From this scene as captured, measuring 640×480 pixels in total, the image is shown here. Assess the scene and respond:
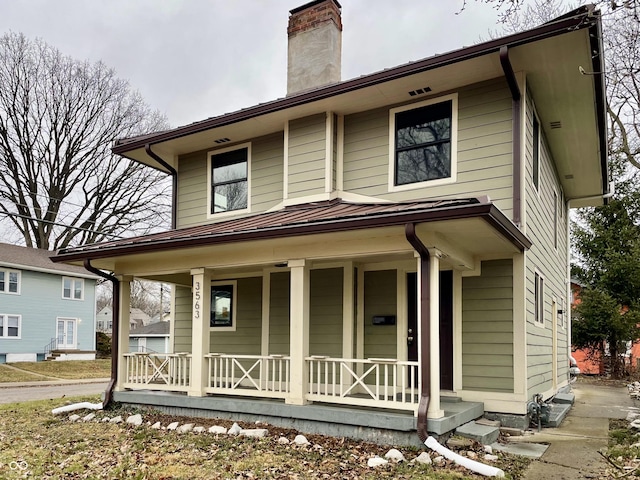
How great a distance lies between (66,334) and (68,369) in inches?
189

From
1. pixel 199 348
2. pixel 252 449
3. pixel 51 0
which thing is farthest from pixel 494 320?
pixel 51 0

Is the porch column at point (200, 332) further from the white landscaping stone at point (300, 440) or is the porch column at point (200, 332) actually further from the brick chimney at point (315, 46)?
the brick chimney at point (315, 46)

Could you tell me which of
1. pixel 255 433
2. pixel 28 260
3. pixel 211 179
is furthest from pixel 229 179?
pixel 28 260

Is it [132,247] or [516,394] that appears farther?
[132,247]

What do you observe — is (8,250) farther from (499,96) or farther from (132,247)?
(499,96)

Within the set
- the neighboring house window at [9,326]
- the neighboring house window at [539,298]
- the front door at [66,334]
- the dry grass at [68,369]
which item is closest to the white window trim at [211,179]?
the neighboring house window at [539,298]

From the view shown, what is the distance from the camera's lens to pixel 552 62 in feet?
24.0

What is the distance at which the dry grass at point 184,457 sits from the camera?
529 cm

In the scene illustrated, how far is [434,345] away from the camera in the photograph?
6.24m

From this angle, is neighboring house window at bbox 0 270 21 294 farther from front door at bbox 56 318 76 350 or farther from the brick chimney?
the brick chimney

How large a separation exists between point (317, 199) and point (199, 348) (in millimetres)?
3096

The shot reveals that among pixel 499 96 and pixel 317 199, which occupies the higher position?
pixel 499 96

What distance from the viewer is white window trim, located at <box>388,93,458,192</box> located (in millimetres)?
8016

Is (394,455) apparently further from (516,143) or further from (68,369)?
(68,369)
